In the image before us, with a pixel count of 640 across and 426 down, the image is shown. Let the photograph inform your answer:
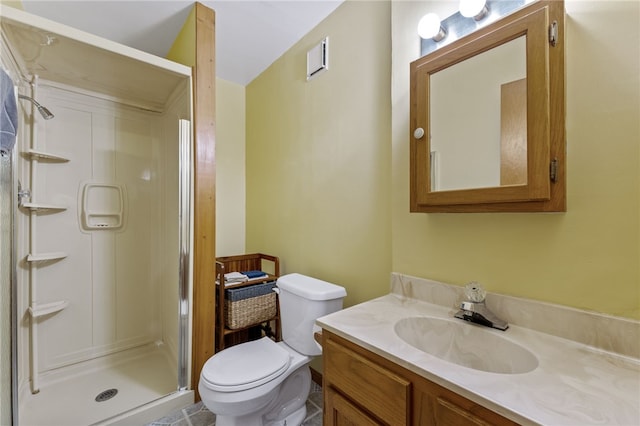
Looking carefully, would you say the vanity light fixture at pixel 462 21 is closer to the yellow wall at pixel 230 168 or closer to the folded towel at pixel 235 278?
the folded towel at pixel 235 278

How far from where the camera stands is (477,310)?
0.97 metres

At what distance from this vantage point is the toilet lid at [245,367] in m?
1.25

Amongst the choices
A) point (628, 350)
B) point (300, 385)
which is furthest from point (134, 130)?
point (628, 350)

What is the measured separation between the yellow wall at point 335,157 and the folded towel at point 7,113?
1421 mm

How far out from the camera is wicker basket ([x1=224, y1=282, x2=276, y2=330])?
6.07 ft

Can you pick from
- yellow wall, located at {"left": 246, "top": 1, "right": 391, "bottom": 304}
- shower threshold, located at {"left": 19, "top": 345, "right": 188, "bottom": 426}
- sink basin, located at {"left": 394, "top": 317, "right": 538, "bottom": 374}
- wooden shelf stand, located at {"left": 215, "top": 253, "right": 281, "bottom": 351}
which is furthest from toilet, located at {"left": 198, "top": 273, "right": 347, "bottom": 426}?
shower threshold, located at {"left": 19, "top": 345, "right": 188, "bottom": 426}

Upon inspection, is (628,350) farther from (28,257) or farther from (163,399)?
(28,257)

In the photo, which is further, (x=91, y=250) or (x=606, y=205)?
(x=91, y=250)

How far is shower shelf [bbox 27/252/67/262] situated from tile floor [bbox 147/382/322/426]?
51.6 inches

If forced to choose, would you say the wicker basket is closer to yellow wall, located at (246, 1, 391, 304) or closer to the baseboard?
yellow wall, located at (246, 1, 391, 304)

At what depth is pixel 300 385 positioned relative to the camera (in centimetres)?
158

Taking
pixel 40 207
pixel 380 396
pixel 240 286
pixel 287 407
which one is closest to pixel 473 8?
pixel 380 396

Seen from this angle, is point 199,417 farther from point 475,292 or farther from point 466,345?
point 475,292

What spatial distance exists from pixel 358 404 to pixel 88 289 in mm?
2327
